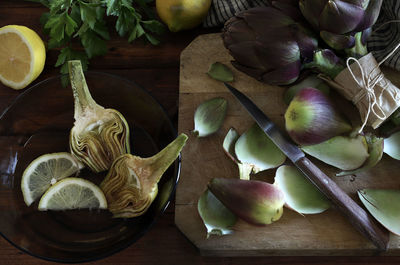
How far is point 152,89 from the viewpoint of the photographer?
861 millimetres

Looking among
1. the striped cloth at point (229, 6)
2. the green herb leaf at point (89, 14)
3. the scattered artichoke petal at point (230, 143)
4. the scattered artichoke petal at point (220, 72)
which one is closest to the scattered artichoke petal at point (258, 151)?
the scattered artichoke petal at point (230, 143)

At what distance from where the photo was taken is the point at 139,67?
883 millimetres

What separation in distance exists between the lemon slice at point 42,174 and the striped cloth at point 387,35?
553mm

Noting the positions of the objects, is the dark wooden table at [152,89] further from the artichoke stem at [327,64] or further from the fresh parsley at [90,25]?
the artichoke stem at [327,64]

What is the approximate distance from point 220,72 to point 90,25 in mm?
246

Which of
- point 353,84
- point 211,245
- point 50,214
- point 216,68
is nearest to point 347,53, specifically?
point 353,84

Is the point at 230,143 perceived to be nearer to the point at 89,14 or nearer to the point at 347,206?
the point at 347,206

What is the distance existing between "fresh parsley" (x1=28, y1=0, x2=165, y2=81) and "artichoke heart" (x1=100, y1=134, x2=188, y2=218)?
0.25 meters

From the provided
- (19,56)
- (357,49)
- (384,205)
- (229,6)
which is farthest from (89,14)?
(384,205)

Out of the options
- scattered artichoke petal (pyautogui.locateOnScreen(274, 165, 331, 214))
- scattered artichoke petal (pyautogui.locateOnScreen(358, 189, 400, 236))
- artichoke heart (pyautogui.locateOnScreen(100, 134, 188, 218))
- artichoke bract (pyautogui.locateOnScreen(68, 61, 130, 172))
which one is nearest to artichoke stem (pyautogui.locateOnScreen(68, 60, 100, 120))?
artichoke bract (pyautogui.locateOnScreen(68, 61, 130, 172))

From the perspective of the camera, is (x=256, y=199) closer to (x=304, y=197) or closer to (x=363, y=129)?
(x=304, y=197)

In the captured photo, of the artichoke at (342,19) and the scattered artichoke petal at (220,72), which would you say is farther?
the scattered artichoke petal at (220,72)

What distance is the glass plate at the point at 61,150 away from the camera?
28.2 inches

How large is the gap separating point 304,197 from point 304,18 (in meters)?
0.29
